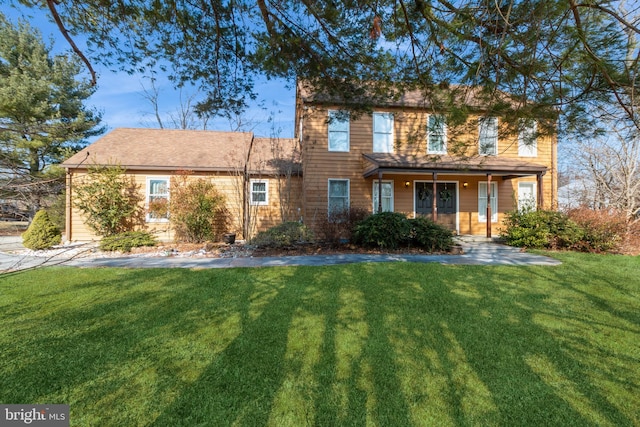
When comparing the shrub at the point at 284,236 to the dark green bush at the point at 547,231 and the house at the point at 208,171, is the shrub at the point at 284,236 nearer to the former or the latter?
the house at the point at 208,171

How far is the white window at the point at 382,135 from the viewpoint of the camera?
11.9m

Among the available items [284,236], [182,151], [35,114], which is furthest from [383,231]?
[35,114]

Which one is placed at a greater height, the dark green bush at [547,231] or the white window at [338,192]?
the white window at [338,192]

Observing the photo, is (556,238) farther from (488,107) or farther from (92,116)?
(92,116)

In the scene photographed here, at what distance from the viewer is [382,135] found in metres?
12.0

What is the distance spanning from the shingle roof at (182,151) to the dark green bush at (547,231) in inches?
338

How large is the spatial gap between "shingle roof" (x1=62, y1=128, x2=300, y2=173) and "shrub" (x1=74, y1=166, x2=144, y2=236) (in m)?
0.58

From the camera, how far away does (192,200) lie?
405 inches

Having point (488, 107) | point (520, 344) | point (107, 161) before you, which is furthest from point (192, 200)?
point (520, 344)

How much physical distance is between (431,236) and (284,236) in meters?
4.45

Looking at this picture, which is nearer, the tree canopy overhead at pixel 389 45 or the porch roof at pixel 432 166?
the tree canopy overhead at pixel 389 45

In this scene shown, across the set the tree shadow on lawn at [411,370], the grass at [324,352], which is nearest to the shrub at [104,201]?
the grass at [324,352]

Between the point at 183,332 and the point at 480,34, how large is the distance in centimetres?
477

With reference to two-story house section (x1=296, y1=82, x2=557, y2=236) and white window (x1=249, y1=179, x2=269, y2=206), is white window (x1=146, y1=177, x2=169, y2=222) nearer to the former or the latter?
white window (x1=249, y1=179, x2=269, y2=206)
